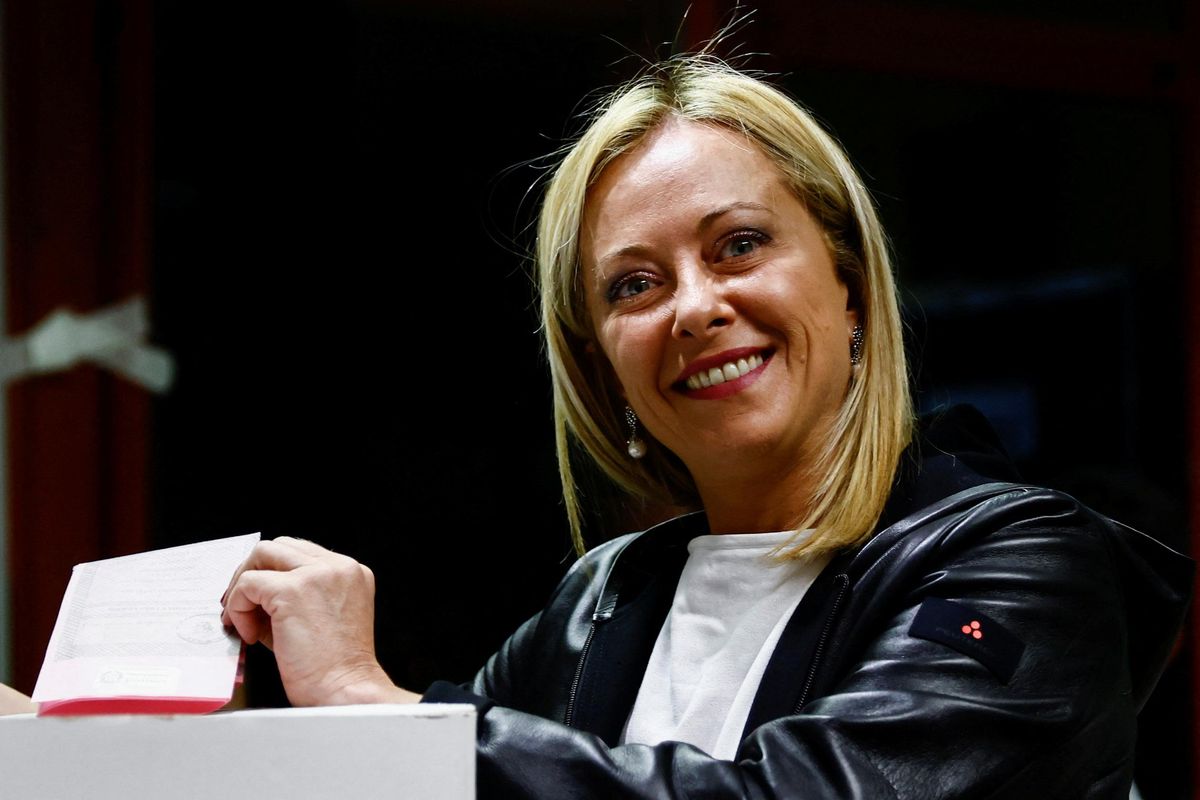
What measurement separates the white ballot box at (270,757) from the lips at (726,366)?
24.8 inches

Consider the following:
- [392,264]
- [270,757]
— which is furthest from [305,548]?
[392,264]

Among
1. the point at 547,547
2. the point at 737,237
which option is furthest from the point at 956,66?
the point at 737,237

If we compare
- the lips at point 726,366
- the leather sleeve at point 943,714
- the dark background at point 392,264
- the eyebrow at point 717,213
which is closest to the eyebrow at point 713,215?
the eyebrow at point 717,213

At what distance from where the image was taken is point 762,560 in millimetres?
1342

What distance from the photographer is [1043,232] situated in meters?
2.67

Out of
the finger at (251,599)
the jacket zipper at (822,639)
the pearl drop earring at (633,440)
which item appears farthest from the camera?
the pearl drop earring at (633,440)

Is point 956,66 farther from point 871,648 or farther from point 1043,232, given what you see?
point 871,648

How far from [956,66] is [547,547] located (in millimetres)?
1317

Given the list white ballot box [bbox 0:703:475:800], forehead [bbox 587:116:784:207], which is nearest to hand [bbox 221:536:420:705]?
white ballot box [bbox 0:703:475:800]

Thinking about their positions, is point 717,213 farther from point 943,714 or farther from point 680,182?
point 943,714

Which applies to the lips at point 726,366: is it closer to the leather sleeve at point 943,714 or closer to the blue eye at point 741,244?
the blue eye at point 741,244

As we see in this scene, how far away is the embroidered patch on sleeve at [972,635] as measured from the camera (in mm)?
1032

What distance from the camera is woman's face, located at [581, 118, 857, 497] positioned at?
1327mm

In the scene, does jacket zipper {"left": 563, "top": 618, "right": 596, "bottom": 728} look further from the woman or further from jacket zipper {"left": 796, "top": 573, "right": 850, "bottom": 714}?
jacket zipper {"left": 796, "top": 573, "right": 850, "bottom": 714}
